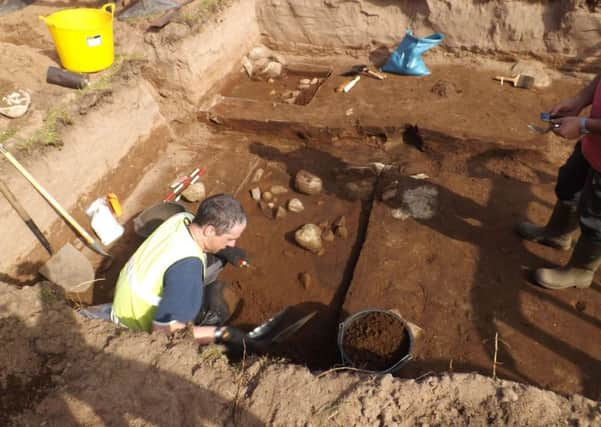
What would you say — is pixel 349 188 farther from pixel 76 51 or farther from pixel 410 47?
pixel 76 51

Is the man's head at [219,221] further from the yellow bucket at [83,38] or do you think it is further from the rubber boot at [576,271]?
the yellow bucket at [83,38]

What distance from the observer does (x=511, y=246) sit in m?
3.57

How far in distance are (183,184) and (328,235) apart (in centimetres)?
163

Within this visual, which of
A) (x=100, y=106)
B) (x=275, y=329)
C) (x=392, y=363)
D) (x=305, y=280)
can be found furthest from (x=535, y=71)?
(x=100, y=106)

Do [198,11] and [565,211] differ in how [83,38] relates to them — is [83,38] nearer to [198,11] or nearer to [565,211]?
[198,11]

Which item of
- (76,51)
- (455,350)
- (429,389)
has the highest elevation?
(76,51)

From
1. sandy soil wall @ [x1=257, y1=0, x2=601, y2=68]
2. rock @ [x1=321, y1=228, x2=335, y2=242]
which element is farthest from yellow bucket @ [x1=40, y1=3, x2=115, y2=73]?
rock @ [x1=321, y1=228, x2=335, y2=242]

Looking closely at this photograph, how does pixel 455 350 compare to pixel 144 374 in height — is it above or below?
below

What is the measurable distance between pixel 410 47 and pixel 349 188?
7.79 feet

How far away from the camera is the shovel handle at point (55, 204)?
3496mm

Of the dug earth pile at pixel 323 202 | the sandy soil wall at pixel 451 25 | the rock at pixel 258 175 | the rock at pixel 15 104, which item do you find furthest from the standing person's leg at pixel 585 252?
the rock at pixel 15 104

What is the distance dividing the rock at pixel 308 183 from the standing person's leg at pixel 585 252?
2083 millimetres

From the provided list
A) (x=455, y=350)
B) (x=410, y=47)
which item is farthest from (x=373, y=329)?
(x=410, y=47)

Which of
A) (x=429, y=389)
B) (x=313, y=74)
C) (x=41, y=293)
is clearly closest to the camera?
(x=429, y=389)
